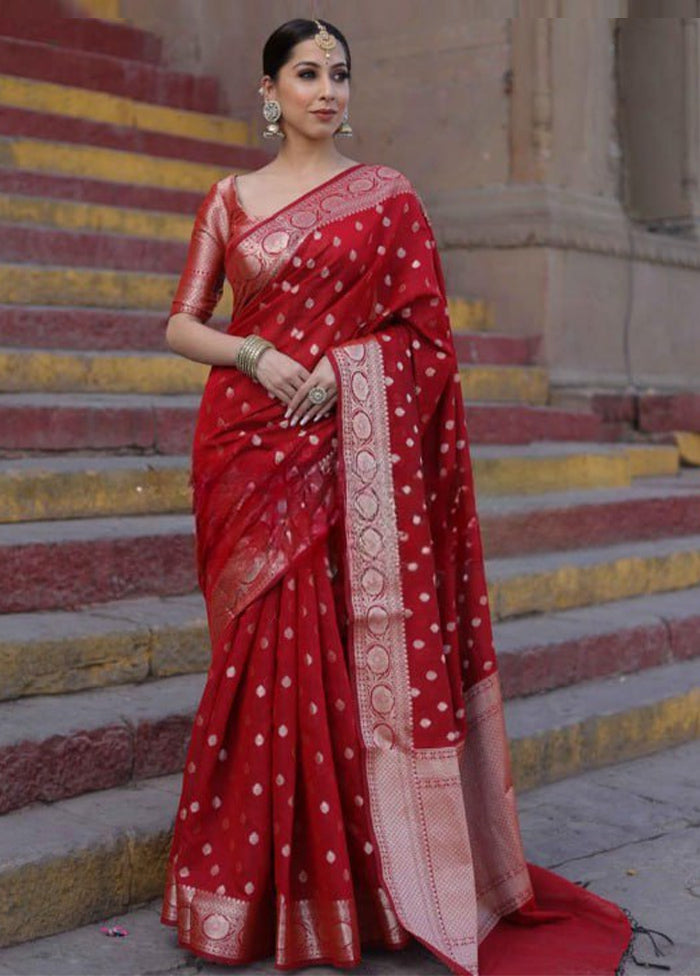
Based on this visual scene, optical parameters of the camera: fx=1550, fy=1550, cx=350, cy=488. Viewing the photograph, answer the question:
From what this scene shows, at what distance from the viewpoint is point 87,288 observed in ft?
18.6

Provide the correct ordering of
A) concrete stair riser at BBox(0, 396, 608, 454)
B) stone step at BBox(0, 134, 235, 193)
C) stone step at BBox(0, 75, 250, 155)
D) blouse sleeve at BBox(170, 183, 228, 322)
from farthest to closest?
stone step at BBox(0, 75, 250, 155)
stone step at BBox(0, 134, 235, 193)
concrete stair riser at BBox(0, 396, 608, 454)
blouse sleeve at BBox(170, 183, 228, 322)

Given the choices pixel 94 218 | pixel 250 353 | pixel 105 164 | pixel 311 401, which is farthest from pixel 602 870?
pixel 105 164

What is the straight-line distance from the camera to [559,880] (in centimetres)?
330

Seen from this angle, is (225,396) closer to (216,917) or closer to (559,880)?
(216,917)

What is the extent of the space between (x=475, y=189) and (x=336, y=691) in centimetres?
445

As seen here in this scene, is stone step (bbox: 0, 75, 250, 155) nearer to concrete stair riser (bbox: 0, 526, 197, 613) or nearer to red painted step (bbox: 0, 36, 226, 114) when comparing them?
red painted step (bbox: 0, 36, 226, 114)

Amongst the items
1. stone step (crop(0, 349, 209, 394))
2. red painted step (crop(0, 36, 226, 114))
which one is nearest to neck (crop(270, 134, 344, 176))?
stone step (crop(0, 349, 209, 394))

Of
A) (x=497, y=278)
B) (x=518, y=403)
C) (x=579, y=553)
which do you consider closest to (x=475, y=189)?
(x=497, y=278)

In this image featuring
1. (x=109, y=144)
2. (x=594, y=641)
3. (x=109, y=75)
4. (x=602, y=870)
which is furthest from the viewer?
(x=109, y=75)

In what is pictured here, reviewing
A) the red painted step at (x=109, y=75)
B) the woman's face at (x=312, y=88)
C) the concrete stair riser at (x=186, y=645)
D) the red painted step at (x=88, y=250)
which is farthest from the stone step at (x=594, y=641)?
the red painted step at (x=109, y=75)

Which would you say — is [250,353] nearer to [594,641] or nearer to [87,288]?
[594,641]

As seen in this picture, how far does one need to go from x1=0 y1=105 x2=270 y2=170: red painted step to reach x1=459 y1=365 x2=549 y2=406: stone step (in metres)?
1.64

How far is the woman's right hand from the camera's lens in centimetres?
293

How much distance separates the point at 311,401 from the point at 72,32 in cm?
543
